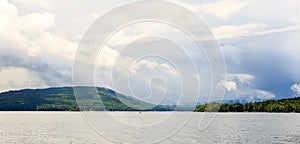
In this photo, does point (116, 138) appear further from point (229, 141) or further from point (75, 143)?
point (229, 141)

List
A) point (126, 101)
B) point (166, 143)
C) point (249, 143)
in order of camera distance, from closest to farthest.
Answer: point (126, 101) < point (166, 143) < point (249, 143)

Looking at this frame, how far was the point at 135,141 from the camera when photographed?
7562 centimetres

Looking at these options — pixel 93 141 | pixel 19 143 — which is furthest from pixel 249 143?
pixel 19 143

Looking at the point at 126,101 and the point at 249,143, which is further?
the point at 249,143

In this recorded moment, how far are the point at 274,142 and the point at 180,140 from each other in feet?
61.3

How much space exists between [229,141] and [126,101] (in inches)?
1553

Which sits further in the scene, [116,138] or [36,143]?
[116,138]

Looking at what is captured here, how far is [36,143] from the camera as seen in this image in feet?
242

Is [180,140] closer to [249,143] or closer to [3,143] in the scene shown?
[249,143]

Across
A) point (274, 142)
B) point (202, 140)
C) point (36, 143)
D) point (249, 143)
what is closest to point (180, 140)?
point (202, 140)

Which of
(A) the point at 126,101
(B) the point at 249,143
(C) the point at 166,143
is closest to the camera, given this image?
(A) the point at 126,101

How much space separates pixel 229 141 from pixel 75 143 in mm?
29684

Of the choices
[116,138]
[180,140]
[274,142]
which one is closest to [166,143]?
[180,140]

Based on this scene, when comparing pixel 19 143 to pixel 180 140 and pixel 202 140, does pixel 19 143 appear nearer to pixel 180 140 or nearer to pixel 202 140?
pixel 180 140
